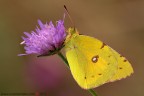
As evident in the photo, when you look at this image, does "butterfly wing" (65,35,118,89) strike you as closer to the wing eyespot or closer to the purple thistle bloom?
the wing eyespot

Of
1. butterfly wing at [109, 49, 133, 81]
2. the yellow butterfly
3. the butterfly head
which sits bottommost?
butterfly wing at [109, 49, 133, 81]

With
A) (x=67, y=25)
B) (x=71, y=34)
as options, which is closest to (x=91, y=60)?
(x=71, y=34)

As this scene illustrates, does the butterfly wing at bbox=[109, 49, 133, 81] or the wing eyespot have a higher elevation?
the wing eyespot

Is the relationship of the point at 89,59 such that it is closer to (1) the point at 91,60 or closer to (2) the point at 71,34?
(1) the point at 91,60

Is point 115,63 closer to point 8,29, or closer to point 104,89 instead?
point 104,89

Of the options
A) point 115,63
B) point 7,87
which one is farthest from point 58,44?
point 7,87

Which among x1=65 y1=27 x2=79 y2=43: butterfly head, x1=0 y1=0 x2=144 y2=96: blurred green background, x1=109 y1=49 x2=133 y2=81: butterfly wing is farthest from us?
x1=0 y1=0 x2=144 y2=96: blurred green background

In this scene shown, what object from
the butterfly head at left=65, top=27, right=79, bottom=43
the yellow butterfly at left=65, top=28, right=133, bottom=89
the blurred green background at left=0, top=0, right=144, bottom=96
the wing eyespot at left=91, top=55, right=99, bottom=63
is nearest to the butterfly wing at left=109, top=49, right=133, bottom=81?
the yellow butterfly at left=65, top=28, right=133, bottom=89

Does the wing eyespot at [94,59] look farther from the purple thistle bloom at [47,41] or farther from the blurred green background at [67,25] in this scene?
the blurred green background at [67,25]
